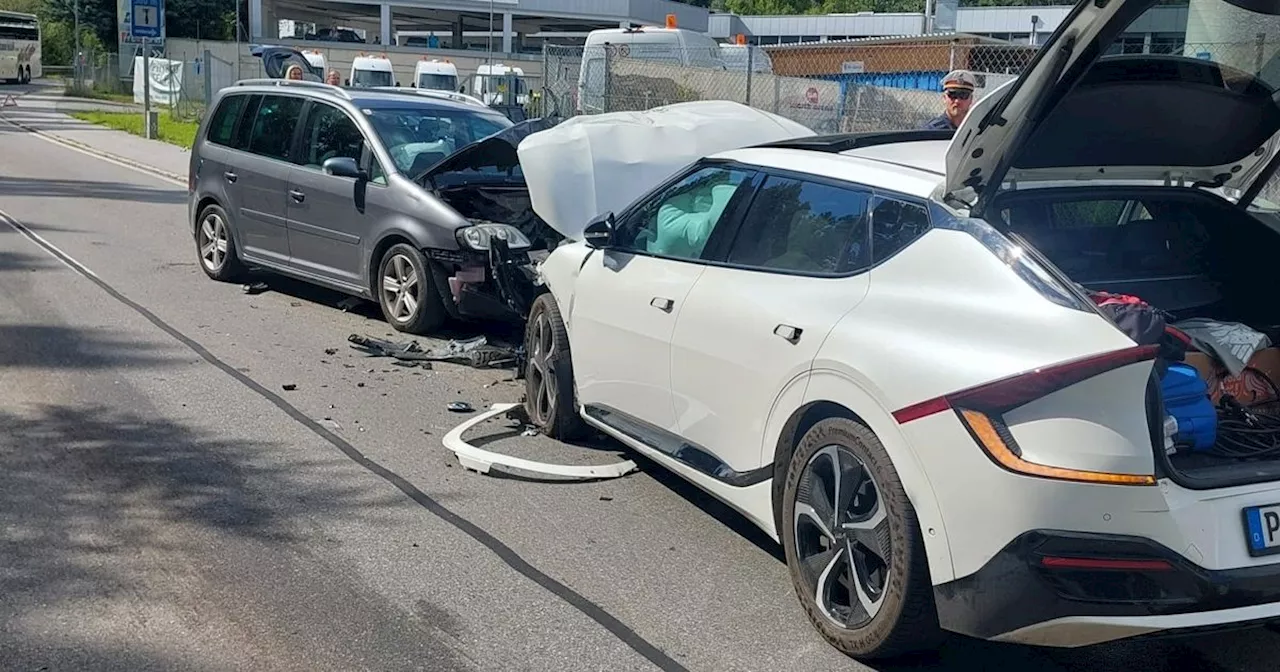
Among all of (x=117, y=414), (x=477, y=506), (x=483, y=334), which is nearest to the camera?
(x=477, y=506)

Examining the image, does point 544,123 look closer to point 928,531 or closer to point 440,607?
point 440,607

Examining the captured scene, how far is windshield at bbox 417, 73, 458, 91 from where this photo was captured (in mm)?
34688

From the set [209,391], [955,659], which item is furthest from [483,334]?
[955,659]

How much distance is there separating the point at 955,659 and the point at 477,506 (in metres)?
2.33

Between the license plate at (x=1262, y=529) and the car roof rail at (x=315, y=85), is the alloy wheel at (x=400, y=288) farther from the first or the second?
the license plate at (x=1262, y=529)

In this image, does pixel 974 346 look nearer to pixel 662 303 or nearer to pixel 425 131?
pixel 662 303

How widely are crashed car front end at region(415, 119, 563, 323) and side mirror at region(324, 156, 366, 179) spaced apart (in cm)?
56

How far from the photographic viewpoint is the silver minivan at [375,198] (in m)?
8.88

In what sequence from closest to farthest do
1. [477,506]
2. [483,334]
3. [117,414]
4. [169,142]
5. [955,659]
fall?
1. [955,659]
2. [477,506]
3. [117,414]
4. [483,334]
5. [169,142]

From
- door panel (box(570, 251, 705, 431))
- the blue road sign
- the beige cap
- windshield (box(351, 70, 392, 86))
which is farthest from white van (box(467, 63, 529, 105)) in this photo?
door panel (box(570, 251, 705, 431))

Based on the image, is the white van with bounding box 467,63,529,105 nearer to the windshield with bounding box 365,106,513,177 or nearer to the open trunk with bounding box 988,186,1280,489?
the windshield with bounding box 365,106,513,177

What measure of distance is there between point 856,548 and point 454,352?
16.4ft

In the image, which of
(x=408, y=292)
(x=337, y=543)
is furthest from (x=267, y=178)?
(x=337, y=543)

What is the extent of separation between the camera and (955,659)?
4262mm
